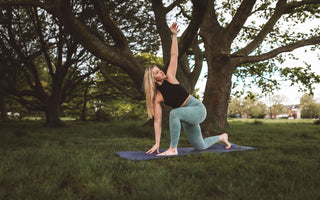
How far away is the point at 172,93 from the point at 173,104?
8.4 inches

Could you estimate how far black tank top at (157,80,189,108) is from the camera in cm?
378

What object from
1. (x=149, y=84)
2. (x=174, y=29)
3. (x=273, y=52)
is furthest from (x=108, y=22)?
(x=273, y=52)

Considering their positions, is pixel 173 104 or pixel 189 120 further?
pixel 173 104

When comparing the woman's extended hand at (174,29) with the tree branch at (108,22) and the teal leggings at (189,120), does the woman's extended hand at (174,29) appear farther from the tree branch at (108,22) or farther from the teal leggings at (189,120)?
the tree branch at (108,22)

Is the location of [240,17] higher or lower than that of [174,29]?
higher

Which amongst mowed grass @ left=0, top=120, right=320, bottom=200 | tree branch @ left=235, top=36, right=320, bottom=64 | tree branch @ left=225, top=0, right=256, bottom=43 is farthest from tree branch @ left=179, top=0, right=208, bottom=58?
mowed grass @ left=0, top=120, right=320, bottom=200

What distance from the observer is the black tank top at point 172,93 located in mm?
3779

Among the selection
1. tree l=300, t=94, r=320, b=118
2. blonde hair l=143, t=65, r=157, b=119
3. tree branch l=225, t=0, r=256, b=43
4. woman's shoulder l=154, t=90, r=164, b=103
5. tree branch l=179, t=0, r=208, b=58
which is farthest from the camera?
tree l=300, t=94, r=320, b=118

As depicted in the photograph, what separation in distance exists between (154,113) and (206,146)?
3.92 feet

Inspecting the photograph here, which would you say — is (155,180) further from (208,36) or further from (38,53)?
(38,53)

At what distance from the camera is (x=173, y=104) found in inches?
151

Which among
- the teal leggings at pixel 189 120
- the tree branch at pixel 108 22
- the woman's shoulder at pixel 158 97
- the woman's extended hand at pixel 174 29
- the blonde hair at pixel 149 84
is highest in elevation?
the tree branch at pixel 108 22

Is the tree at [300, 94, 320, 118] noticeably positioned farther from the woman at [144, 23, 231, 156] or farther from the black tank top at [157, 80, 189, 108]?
the black tank top at [157, 80, 189, 108]

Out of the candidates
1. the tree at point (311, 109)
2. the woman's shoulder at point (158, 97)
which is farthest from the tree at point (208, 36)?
the tree at point (311, 109)
